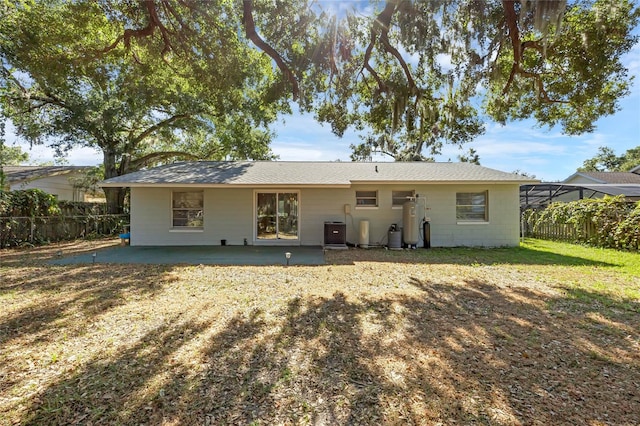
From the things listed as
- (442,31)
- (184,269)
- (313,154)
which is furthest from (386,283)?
(313,154)

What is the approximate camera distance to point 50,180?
18922 millimetres

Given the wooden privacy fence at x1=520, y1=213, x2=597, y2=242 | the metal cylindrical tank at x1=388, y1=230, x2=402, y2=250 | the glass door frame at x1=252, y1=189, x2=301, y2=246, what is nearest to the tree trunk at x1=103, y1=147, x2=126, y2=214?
the glass door frame at x1=252, y1=189, x2=301, y2=246

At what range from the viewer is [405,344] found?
3.57 metres

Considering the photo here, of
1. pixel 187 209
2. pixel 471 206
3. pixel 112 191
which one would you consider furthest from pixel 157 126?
pixel 471 206

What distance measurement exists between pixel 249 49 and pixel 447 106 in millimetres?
7026

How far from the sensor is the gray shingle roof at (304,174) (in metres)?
10.3

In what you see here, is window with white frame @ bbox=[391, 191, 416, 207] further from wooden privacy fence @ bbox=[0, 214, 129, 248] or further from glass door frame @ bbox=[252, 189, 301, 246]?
wooden privacy fence @ bbox=[0, 214, 129, 248]

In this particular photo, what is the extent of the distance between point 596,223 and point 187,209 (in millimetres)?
14837

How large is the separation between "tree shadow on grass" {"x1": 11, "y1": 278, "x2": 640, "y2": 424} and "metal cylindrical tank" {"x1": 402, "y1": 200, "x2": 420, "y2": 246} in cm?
648

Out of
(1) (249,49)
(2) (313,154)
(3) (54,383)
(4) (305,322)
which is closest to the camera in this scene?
(3) (54,383)

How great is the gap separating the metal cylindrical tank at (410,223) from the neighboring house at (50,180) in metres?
20.1

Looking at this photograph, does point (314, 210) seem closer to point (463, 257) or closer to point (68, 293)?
point (463, 257)

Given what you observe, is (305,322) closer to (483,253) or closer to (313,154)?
(483,253)

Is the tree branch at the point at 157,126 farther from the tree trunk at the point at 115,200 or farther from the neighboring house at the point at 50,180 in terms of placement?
the neighboring house at the point at 50,180
